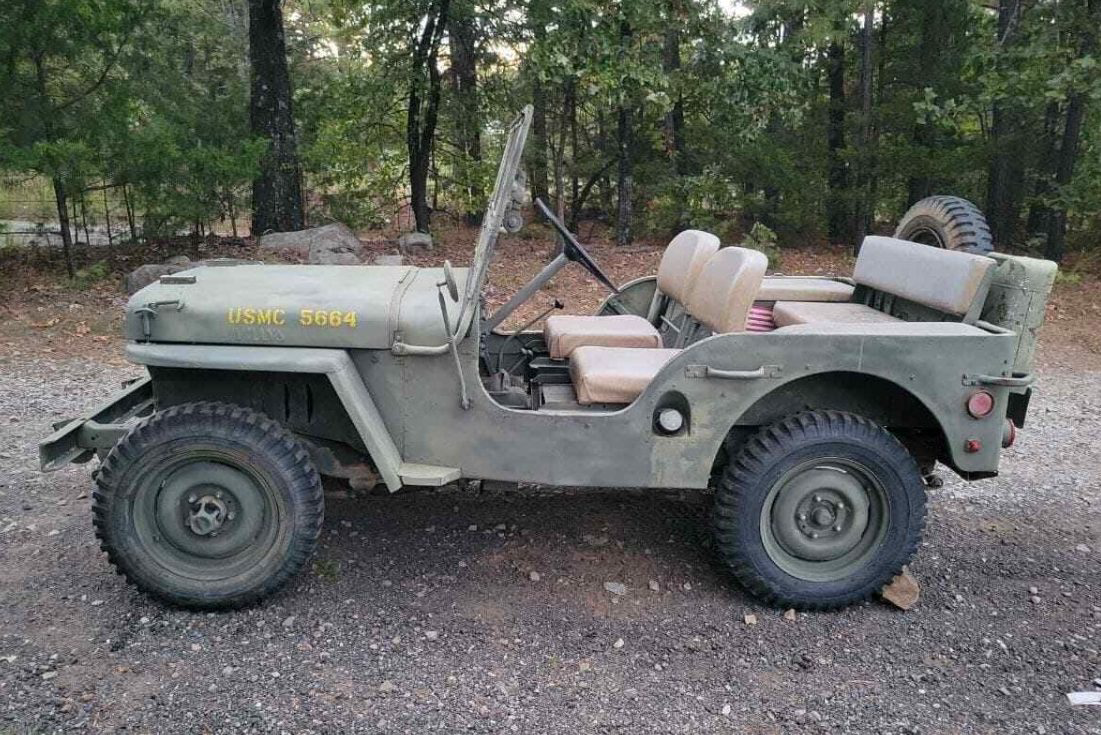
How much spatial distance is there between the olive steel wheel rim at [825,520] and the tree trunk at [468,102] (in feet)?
30.7

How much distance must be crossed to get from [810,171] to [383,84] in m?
6.03

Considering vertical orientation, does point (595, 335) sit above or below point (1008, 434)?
above

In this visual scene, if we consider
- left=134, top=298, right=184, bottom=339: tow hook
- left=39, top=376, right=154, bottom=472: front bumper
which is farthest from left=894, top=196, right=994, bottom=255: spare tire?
left=39, top=376, right=154, bottom=472: front bumper

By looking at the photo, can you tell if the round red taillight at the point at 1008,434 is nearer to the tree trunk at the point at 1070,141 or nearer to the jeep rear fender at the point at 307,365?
the jeep rear fender at the point at 307,365

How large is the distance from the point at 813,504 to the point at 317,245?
7.53 m

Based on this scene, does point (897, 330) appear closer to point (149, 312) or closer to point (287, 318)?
point (287, 318)

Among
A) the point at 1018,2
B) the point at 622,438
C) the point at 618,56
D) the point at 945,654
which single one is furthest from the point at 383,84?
the point at 945,654

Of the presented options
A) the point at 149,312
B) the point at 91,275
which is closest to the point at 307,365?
the point at 149,312

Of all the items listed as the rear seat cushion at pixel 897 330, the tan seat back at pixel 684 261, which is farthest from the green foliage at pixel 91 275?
the rear seat cushion at pixel 897 330

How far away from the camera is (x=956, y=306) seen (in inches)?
141

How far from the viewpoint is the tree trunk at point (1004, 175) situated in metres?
11.5

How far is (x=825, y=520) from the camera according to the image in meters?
3.53

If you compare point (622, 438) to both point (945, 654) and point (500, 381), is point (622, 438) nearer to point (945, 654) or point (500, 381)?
point (500, 381)

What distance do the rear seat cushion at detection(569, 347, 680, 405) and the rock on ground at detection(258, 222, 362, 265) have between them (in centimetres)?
648
